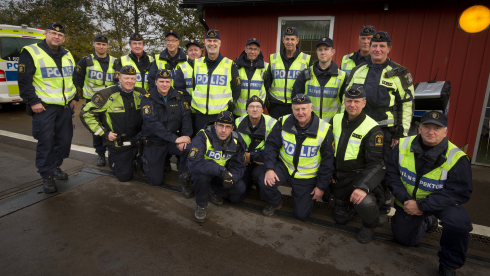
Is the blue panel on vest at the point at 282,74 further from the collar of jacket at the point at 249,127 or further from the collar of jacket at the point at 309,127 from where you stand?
the collar of jacket at the point at 309,127

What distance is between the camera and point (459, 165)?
2.26 m

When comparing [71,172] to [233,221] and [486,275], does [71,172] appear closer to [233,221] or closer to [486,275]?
[233,221]

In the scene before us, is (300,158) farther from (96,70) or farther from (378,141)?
(96,70)

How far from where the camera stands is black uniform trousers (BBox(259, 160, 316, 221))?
3.00 metres

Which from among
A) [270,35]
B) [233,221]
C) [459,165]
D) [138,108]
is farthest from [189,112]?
[459,165]

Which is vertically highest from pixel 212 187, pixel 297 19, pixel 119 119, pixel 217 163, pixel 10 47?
pixel 297 19

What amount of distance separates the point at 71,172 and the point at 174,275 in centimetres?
287

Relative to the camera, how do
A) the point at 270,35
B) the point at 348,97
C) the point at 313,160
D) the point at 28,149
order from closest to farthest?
the point at 348,97 < the point at 313,160 < the point at 28,149 < the point at 270,35

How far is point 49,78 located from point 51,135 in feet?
2.42

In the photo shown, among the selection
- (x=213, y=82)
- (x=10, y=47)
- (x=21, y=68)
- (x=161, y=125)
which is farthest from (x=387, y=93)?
(x=10, y=47)

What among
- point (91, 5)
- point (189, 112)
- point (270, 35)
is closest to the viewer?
point (189, 112)

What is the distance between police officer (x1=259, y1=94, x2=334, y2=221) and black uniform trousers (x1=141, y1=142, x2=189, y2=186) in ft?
4.35

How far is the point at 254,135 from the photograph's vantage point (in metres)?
3.53

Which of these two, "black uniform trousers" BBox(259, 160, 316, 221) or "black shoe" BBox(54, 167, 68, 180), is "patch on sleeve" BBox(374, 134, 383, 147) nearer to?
"black uniform trousers" BBox(259, 160, 316, 221)
